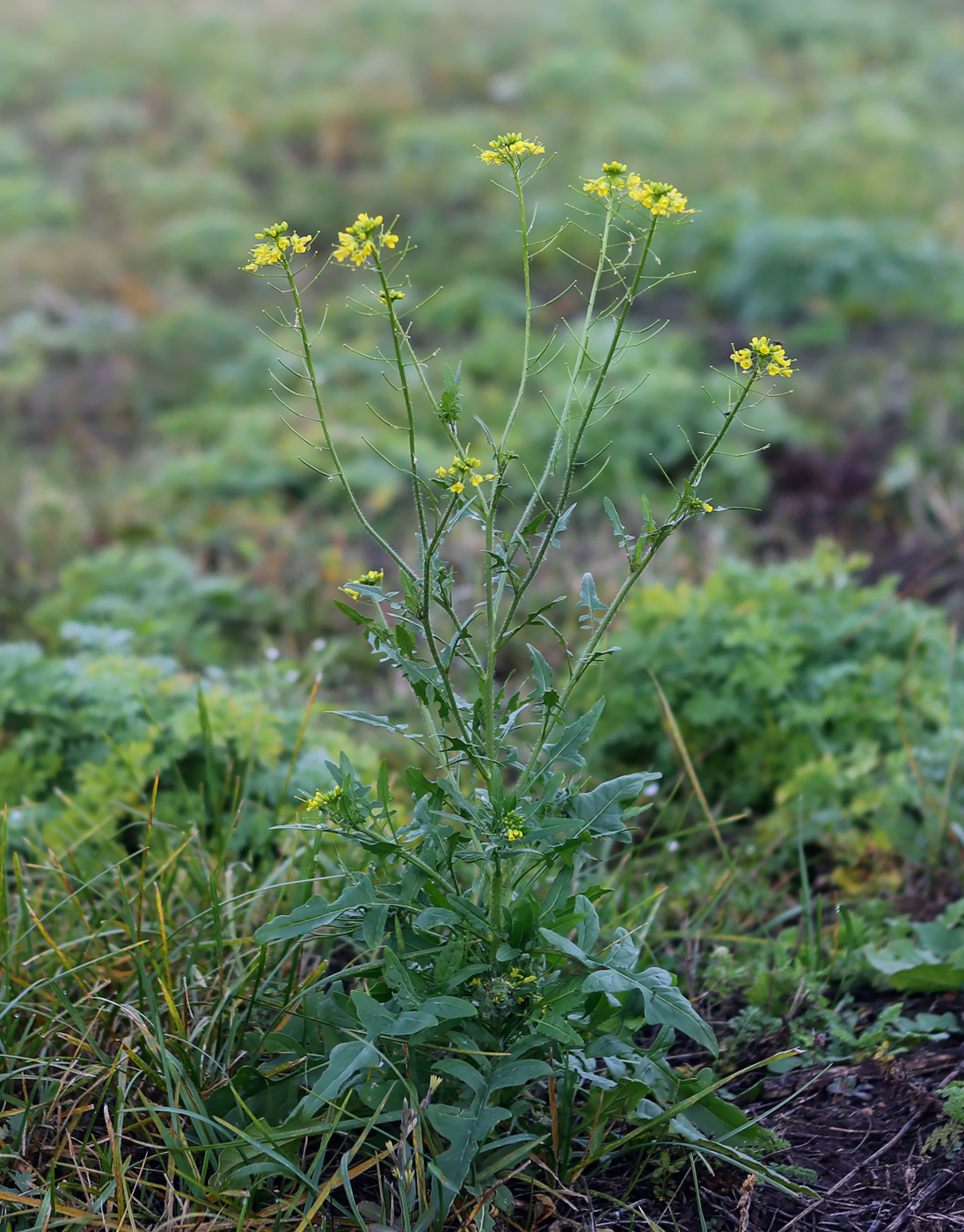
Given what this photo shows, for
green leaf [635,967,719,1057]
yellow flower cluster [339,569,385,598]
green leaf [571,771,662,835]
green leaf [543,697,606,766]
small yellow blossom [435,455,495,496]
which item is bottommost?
green leaf [635,967,719,1057]

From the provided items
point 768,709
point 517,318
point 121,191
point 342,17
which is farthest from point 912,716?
point 342,17

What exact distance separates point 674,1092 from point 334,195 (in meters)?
8.81

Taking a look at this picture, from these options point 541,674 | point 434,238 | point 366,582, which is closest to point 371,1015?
point 541,674

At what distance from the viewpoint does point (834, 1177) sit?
5.63ft

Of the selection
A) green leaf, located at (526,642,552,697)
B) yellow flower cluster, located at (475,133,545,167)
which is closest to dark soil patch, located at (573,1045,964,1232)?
green leaf, located at (526,642,552,697)

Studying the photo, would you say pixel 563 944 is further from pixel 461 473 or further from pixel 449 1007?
pixel 461 473

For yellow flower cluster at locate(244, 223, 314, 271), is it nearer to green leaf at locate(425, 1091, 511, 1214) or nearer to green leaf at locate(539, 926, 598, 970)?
green leaf at locate(539, 926, 598, 970)

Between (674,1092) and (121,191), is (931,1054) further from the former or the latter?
(121,191)

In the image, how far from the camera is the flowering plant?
4.92 feet

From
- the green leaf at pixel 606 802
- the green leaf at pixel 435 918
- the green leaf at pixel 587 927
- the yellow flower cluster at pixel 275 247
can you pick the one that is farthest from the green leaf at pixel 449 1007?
the yellow flower cluster at pixel 275 247

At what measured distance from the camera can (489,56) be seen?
473 inches

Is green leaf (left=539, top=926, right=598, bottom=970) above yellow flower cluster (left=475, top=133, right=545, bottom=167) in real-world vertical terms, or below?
below

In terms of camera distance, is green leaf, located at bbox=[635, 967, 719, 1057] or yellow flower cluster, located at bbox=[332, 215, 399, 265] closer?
yellow flower cluster, located at bbox=[332, 215, 399, 265]

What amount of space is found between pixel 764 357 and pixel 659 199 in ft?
0.93
